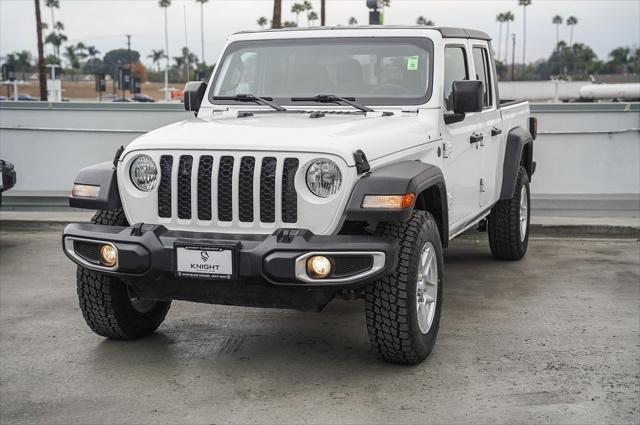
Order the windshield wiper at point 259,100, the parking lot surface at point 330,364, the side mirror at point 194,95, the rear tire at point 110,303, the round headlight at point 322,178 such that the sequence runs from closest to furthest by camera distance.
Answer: the parking lot surface at point 330,364 < the round headlight at point 322,178 < the rear tire at point 110,303 < the windshield wiper at point 259,100 < the side mirror at point 194,95

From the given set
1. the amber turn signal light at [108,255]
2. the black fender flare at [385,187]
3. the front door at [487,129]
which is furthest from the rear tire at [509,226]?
the amber turn signal light at [108,255]

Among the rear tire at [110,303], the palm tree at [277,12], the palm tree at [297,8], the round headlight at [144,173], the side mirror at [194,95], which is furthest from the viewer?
the palm tree at [297,8]

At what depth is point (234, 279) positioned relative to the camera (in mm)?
5043

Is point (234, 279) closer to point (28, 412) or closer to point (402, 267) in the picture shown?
point (402, 267)

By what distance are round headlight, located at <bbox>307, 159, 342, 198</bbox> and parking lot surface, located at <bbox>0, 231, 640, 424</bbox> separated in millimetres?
1069

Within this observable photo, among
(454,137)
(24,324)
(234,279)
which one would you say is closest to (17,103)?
(24,324)

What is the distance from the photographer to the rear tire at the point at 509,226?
8.66 m

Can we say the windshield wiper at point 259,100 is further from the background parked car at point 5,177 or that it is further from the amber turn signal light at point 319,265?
the background parked car at point 5,177

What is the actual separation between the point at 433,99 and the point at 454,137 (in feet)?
1.29

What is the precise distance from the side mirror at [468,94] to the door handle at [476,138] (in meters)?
0.75

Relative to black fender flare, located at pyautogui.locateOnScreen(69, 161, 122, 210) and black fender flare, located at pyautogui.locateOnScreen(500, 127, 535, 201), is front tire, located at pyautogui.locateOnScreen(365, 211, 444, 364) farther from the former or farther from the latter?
black fender flare, located at pyautogui.locateOnScreen(500, 127, 535, 201)

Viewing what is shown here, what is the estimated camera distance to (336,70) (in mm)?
6691

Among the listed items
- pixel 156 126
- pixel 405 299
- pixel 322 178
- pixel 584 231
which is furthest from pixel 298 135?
pixel 156 126

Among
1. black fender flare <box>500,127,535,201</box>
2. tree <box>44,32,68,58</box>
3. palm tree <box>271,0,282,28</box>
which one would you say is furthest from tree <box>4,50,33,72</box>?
black fender flare <box>500,127,535,201</box>
